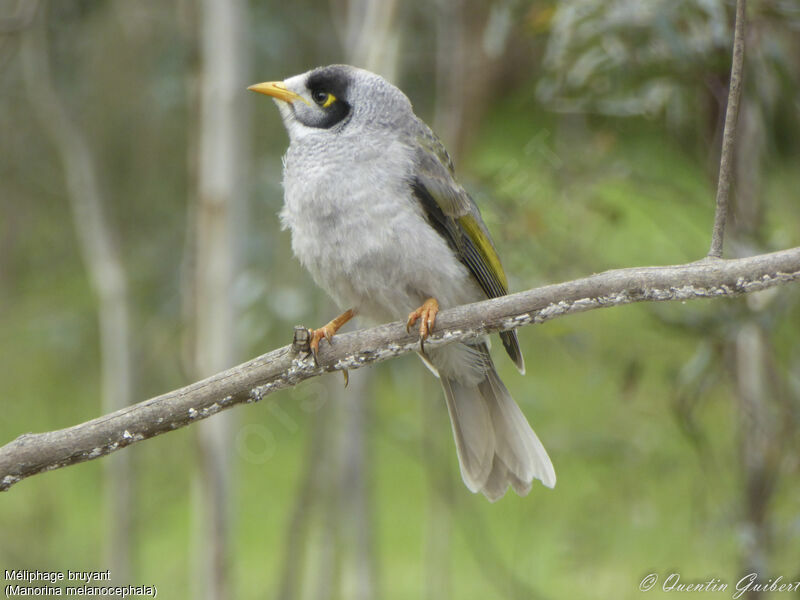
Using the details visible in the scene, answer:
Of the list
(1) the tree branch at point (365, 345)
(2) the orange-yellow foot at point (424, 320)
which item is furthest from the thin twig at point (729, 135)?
(2) the orange-yellow foot at point (424, 320)

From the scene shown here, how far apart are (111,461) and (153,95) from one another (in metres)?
2.06

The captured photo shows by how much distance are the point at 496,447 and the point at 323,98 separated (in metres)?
1.12

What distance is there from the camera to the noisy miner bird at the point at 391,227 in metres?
2.60

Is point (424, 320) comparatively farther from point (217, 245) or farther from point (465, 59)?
point (465, 59)

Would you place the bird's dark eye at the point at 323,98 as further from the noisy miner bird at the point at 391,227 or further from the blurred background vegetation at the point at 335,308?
the blurred background vegetation at the point at 335,308

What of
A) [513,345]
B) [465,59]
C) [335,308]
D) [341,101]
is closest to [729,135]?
[513,345]

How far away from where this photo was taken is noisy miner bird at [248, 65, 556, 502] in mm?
2596

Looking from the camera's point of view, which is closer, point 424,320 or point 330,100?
point 424,320

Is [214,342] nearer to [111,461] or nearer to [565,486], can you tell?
[111,461]

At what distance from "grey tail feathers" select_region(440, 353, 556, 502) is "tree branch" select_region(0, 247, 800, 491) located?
72cm

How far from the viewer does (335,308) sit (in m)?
3.98

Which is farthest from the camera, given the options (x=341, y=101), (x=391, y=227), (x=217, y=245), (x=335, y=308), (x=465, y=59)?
(x=465, y=59)

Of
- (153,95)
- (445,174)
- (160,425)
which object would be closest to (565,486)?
(153,95)

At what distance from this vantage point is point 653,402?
5.92 m
